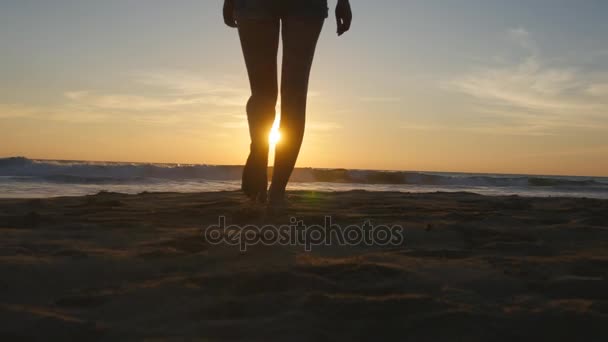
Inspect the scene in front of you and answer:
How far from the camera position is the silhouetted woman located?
2609 millimetres

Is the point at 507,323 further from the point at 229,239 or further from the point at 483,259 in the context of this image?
the point at 229,239

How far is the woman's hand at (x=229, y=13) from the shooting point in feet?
9.88

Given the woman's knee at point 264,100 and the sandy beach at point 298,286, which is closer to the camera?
the sandy beach at point 298,286

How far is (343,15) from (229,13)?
698 mm

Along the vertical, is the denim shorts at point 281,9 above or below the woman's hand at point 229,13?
below

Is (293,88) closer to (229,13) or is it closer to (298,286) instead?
(229,13)

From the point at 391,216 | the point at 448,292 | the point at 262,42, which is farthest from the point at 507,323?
the point at 262,42

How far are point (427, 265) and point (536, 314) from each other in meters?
0.46

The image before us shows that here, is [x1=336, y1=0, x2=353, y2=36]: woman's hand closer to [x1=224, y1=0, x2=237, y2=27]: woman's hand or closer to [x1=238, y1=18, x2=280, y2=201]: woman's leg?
[x1=238, y1=18, x2=280, y2=201]: woman's leg

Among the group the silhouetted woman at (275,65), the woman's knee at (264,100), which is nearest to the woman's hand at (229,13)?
the silhouetted woman at (275,65)

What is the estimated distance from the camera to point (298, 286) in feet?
4.22

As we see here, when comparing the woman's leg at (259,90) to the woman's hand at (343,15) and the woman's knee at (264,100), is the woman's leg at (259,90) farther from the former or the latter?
the woman's hand at (343,15)

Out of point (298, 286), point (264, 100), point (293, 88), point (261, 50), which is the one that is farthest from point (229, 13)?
point (298, 286)

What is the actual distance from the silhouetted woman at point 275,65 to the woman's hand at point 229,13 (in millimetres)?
273
